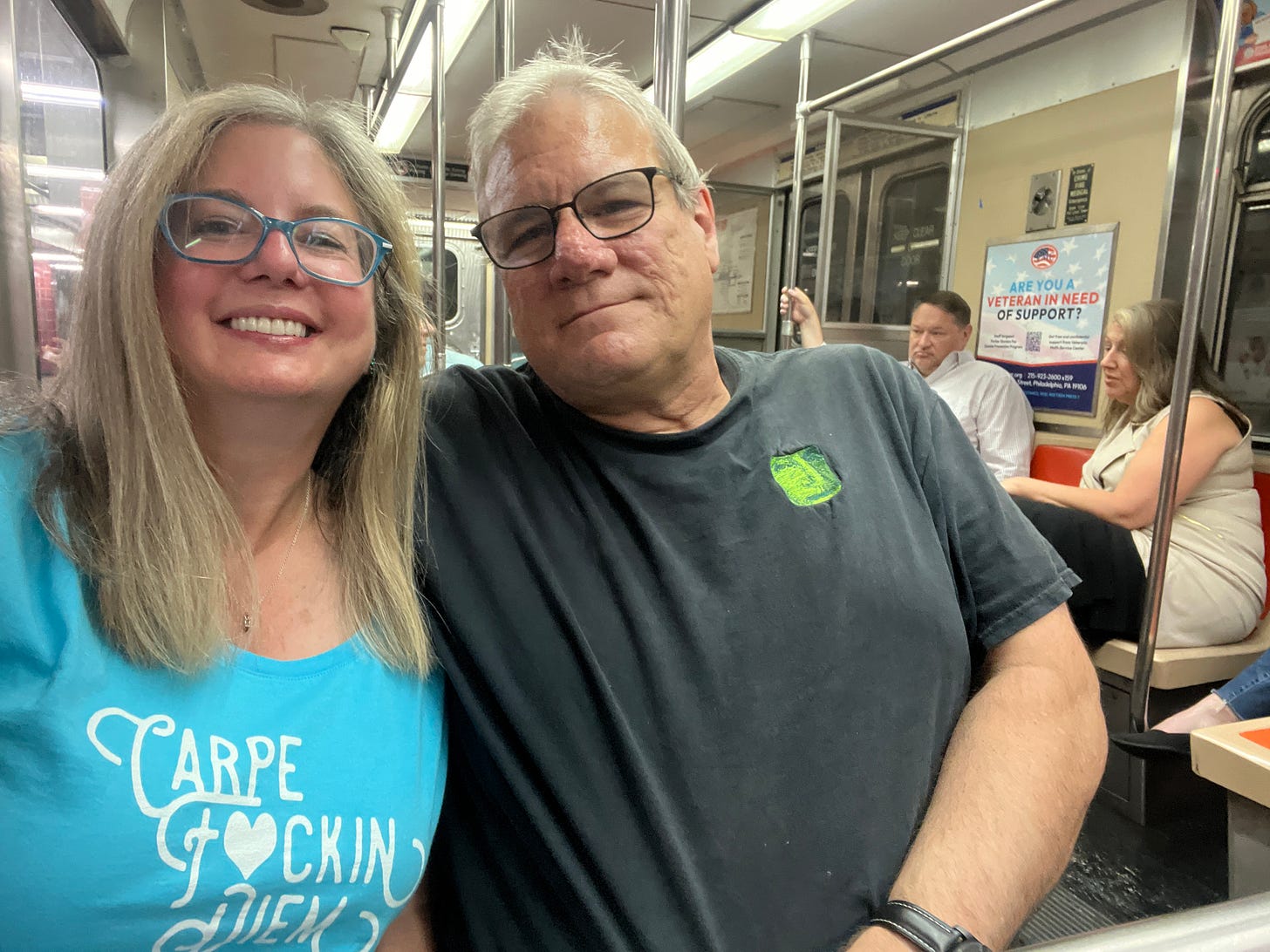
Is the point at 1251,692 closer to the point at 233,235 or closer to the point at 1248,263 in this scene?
the point at 1248,263

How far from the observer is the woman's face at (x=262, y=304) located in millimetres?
919

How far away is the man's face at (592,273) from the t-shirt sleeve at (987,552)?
43 centimetres

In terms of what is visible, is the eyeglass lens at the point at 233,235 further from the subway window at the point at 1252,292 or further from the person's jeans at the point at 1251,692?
the subway window at the point at 1252,292

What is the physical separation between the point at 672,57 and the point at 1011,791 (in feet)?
4.29

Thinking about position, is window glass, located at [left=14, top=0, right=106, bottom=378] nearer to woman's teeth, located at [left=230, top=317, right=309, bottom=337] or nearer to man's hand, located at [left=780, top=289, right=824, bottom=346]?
woman's teeth, located at [left=230, top=317, right=309, bottom=337]

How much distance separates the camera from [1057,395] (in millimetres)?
4191

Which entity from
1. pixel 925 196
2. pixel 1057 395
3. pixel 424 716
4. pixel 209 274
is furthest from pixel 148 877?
pixel 925 196

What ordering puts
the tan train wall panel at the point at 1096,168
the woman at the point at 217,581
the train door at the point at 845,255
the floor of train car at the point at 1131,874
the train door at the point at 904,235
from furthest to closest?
the train door at the point at 845,255
the train door at the point at 904,235
the tan train wall panel at the point at 1096,168
the floor of train car at the point at 1131,874
the woman at the point at 217,581

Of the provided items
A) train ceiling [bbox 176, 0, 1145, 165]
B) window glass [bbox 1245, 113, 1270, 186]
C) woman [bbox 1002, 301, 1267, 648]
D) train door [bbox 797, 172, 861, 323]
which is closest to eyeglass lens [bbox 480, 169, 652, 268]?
woman [bbox 1002, 301, 1267, 648]

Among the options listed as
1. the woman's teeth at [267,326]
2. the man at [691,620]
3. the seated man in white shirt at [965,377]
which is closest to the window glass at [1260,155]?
the seated man in white shirt at [965,377]

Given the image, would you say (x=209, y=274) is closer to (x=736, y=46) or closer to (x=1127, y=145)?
(x=1127, y=145)

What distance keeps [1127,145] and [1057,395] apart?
3.91ft

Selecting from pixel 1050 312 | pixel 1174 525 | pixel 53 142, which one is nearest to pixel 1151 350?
pixel 1174 525

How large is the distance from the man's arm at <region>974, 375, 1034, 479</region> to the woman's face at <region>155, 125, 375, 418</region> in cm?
378
